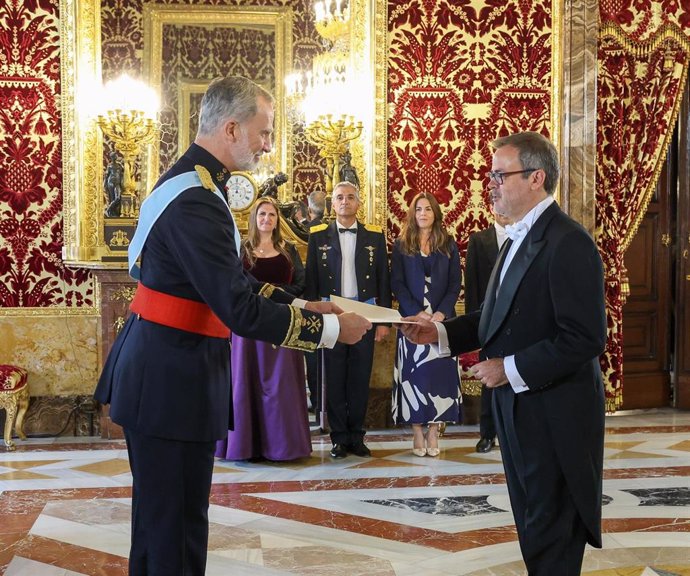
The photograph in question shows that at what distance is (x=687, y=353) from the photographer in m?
7.18

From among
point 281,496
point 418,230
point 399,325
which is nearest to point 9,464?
point 281,496

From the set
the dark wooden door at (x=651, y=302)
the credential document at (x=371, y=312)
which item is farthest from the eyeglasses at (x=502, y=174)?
the dark wooden door at (x=651, y=302)

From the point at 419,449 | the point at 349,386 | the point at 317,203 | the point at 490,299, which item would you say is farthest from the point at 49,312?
the point at 490,299

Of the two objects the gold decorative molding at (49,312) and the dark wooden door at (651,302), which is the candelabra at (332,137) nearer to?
the gold decorative molding at (49,312)

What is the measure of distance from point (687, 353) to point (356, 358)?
302cm


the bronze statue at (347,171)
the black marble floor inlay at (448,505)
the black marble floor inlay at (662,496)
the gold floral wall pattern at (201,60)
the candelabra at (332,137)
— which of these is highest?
the gold floral wall pattern at (201,60)

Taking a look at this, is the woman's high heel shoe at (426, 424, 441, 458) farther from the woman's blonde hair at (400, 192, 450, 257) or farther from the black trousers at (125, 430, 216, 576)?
the black trousers at (125, 430, 216, 576)

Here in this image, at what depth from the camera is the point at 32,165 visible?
6.29m

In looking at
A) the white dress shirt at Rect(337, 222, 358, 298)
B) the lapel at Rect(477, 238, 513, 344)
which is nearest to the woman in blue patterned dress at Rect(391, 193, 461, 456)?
the white dress shirt at Rect(337, 222, 358, 298)

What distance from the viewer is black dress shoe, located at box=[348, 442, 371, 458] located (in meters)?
5.53

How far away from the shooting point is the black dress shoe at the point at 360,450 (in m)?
5.53

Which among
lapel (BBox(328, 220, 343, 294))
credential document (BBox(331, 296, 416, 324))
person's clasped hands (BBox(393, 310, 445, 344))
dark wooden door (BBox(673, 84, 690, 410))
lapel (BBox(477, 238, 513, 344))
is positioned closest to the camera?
lapel (BBox(477, 238, 513, 344))

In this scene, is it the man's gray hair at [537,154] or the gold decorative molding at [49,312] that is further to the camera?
the gold decorative molding at [49,312]

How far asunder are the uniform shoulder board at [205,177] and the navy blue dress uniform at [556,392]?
0.83m
